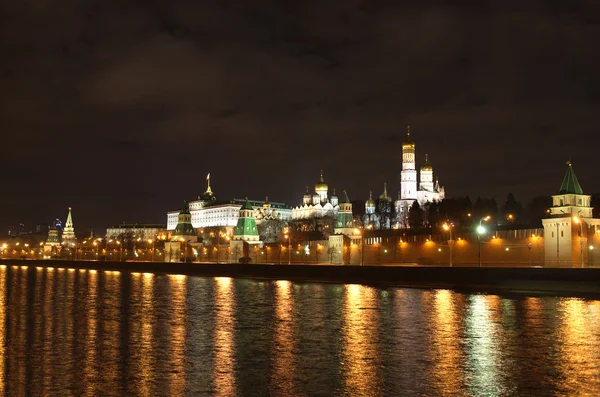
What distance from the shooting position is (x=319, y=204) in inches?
4882

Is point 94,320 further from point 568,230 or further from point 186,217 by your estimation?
point 186,217

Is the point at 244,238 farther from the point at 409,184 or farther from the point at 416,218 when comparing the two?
the point at 409,184

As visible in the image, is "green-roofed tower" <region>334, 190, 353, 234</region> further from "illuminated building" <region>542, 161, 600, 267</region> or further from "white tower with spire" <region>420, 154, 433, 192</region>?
"white tower with spire" <region>420, 154, 433, 192</region>

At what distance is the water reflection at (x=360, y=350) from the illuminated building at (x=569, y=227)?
2003 centimetres

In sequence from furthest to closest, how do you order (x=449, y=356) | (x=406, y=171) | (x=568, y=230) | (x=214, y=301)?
(x=406, y=171) → (x=568, y=230) → (x=214, y=301) → (x=449, y=356)

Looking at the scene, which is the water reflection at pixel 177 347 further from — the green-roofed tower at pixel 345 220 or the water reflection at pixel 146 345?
the green-roofed tower at pixel 345 220

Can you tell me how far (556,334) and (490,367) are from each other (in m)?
4.99

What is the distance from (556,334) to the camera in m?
15.1

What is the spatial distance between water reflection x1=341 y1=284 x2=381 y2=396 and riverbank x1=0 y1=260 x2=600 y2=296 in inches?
415

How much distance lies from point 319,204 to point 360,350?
4381 inches

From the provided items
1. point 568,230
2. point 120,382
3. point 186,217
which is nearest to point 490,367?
point 120,382

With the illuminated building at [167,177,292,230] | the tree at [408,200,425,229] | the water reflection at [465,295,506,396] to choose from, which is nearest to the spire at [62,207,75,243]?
the illuminated building at [167,177,292,230]

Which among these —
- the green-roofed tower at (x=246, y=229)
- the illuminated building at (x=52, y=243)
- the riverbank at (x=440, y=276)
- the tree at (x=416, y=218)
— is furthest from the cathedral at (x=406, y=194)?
the illuminated building at (x=52, y=243)

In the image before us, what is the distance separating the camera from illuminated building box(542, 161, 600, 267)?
1491 inches
